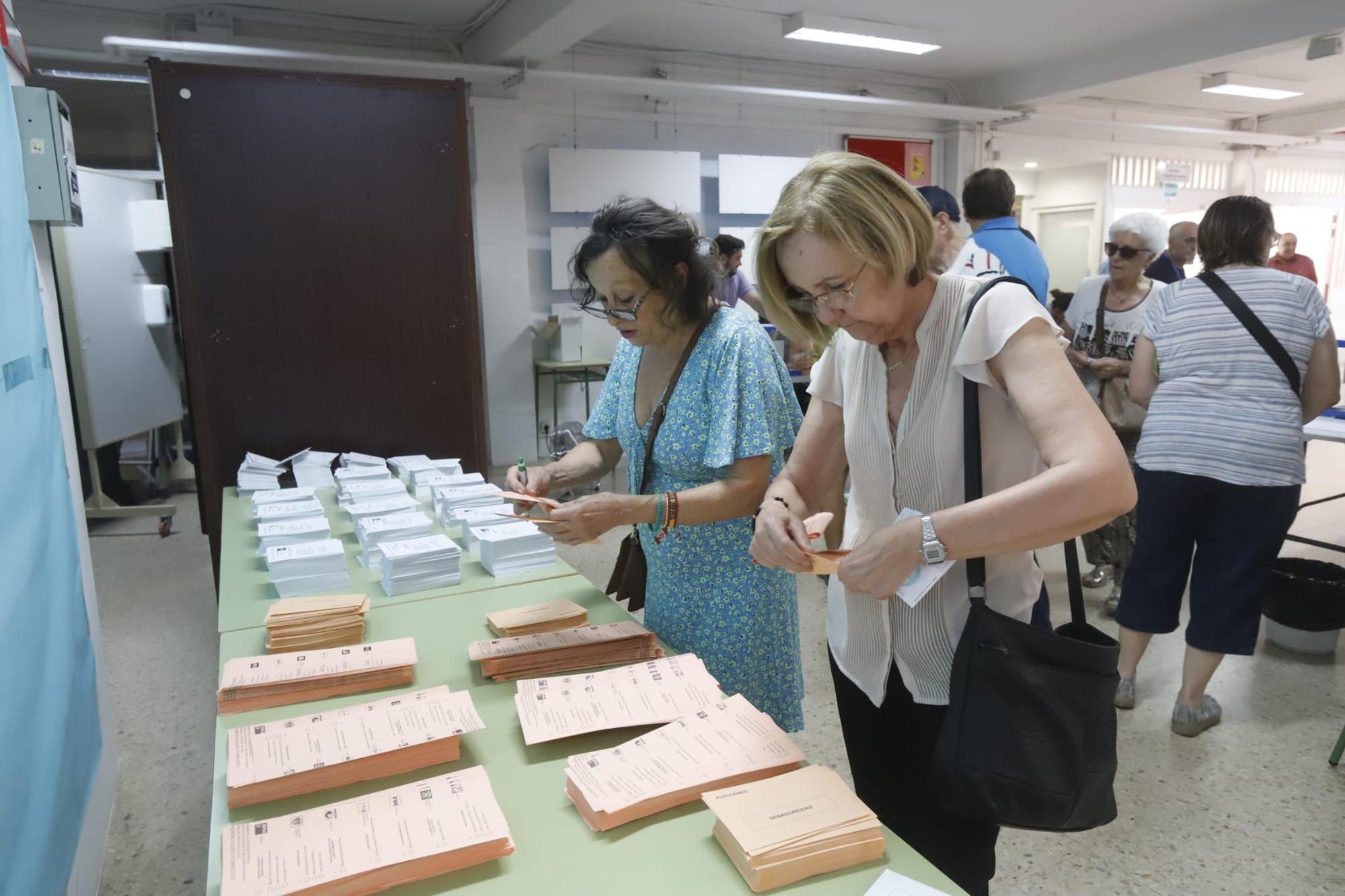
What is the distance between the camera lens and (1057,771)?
3.51 feet

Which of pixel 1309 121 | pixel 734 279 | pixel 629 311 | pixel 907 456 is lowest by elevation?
pixel 907 456

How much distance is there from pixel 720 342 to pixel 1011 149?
9.09 metres

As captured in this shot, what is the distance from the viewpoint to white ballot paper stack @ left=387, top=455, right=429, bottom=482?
300 cm

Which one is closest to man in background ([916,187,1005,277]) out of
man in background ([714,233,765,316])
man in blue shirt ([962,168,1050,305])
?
man in blue shirt ([962,168,1050,305])

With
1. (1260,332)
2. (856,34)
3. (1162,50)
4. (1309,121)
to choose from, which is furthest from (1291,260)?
(1260,332)

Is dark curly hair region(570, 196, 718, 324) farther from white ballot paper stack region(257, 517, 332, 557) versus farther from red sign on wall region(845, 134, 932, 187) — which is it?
red sign on wall region(845, 134, 932, 187)

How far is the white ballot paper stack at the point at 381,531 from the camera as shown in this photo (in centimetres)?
213

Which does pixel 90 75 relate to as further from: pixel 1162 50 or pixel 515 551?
pixel 1162 50

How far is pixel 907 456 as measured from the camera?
1.24 metres

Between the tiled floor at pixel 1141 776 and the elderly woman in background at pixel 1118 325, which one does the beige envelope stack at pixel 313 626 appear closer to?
the tiled floor at pixel 1141 776

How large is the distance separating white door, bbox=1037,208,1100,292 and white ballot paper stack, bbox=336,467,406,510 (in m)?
9.45

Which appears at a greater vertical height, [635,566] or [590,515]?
[590,515]

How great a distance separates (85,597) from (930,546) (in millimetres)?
2186

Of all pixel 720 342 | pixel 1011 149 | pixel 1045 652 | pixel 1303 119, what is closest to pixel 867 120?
pixel 1011 149
